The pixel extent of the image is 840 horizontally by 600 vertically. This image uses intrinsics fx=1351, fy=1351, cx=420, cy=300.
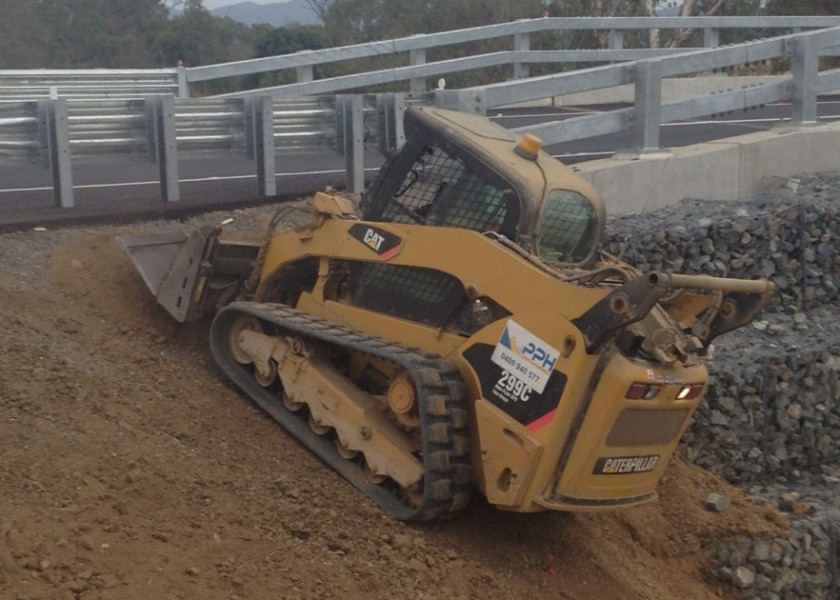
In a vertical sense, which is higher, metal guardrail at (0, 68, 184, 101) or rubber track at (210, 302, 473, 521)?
metal guardrail at (0, 68, 184, 101)

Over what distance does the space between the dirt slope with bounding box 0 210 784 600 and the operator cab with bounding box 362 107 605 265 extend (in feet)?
4.91

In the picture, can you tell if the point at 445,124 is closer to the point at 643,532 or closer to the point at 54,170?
the point at 643,532

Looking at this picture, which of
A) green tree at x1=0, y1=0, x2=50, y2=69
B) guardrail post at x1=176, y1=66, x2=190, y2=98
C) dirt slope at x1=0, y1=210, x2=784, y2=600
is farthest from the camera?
green tree at x1=0, y1=0, x2=50, y2=69

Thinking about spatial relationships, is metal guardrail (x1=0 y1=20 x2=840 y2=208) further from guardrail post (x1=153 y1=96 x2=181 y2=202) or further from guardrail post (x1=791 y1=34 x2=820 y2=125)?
guardrail post (x1=791 y1=34 x2=820 y2=125)

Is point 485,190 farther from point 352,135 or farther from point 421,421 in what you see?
point 352,135

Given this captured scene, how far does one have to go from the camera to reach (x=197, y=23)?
145 ft

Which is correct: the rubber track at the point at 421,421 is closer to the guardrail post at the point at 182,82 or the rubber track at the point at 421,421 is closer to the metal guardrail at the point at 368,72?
the metal guardrail at the point at 368,72

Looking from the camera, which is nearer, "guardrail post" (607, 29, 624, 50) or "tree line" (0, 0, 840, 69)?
"guardrail post" (607, 29, 624, 50)

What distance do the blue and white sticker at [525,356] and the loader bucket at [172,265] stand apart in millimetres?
2472

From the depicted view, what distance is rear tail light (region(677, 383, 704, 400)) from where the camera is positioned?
682cm

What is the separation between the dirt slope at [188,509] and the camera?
6039mm

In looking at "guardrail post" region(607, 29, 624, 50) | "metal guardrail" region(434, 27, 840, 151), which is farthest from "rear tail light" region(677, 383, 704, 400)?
"guardrail post" region(607, 29, 624, 50)

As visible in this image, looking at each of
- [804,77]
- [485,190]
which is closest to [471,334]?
[485,190]

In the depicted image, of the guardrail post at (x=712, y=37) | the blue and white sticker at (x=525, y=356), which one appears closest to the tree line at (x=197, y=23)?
the guardrail post at (x=712, y=37)
